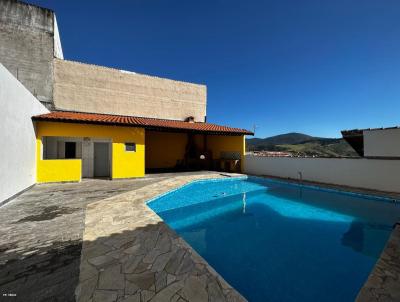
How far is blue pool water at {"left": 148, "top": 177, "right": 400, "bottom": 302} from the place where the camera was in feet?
11.5

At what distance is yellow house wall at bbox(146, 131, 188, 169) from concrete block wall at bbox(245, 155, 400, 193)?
8353 millimetres

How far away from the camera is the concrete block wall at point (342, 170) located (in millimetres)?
9211

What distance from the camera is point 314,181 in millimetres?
12031

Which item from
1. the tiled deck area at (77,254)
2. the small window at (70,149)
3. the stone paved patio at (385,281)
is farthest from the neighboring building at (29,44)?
the stone paved patio at (385,281)

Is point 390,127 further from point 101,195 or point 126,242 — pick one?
point 101,195

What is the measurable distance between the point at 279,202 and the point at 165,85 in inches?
608

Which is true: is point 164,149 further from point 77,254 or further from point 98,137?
point 77,254

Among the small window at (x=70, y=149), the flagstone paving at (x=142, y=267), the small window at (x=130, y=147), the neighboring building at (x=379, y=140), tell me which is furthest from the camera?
the small window at (x=70, y=149)

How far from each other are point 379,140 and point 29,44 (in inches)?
860

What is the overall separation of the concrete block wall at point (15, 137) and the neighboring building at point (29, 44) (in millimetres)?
6110

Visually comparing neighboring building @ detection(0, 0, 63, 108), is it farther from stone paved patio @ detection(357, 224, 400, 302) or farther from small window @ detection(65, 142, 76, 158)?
stone paved patio @ detection(357, 224, 400, 302)

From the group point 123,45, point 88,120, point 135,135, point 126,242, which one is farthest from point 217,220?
point 123,45

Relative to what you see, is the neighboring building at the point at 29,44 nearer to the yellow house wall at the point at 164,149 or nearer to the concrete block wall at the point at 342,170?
the yellow house wall at the point at 164,149

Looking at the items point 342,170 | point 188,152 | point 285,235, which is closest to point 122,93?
point 188,152
